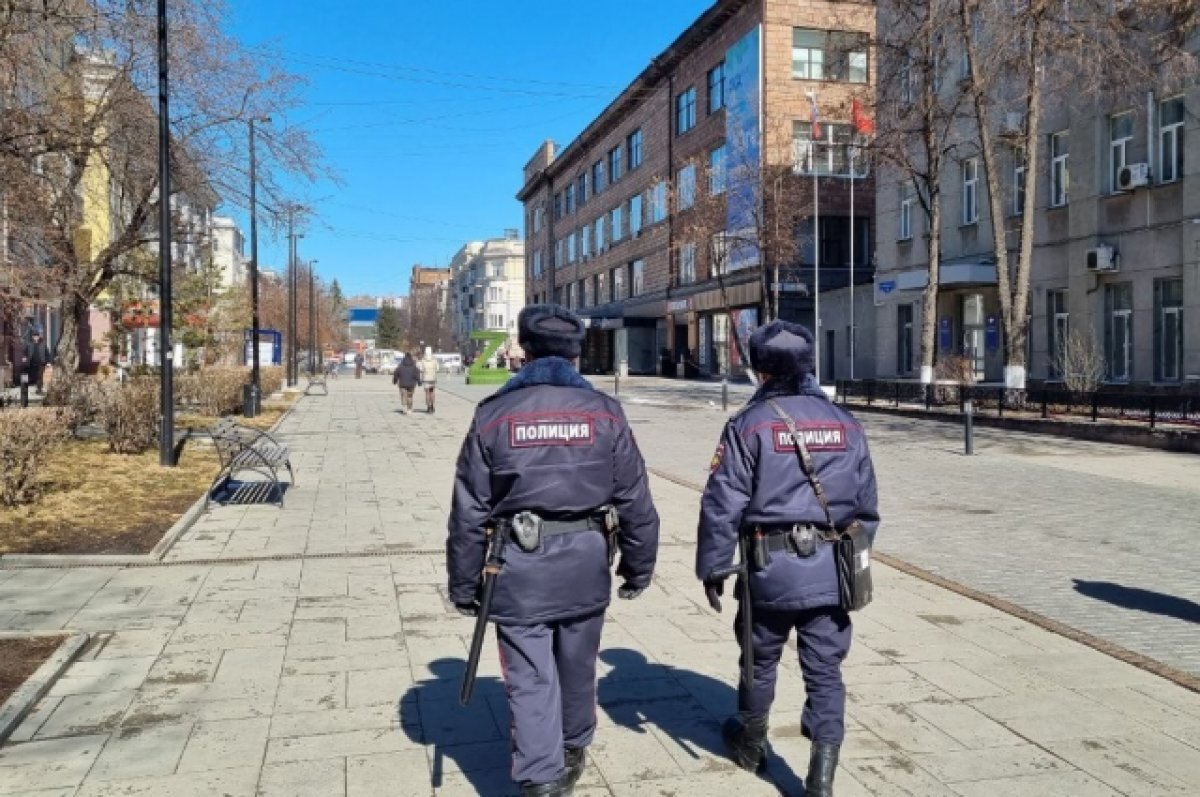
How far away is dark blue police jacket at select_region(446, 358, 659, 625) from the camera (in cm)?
340

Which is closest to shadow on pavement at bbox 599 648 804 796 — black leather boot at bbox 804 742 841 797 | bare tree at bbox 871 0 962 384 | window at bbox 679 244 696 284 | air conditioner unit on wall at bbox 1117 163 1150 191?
black leather boot at bbox 804 742 841 797

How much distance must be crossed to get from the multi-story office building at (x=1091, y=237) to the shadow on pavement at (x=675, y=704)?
20562 millimetres

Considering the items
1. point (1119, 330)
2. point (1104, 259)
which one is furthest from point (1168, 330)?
point (1104, 259)

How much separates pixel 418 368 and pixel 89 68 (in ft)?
47.9

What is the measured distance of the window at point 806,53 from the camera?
43.3 meters

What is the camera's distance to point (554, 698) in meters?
3.44

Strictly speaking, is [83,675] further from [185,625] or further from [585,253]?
[585,253]

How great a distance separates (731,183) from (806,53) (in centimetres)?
685

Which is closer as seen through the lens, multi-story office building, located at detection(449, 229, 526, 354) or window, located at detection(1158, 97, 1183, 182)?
Result: window, located at detection(1158, 97, 1183, 182)

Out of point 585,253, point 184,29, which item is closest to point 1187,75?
point 184,29

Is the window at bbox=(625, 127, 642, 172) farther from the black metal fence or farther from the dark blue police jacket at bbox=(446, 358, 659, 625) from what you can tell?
the dark blue police jacket at bbox=(446, 358, 659, 625)

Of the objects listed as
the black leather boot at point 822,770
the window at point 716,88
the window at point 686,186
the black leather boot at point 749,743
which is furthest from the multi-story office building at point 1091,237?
the black leather boot at point 822,770

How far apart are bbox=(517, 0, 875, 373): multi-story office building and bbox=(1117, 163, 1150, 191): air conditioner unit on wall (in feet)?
22.5

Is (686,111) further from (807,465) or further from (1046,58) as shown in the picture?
(807,465)
